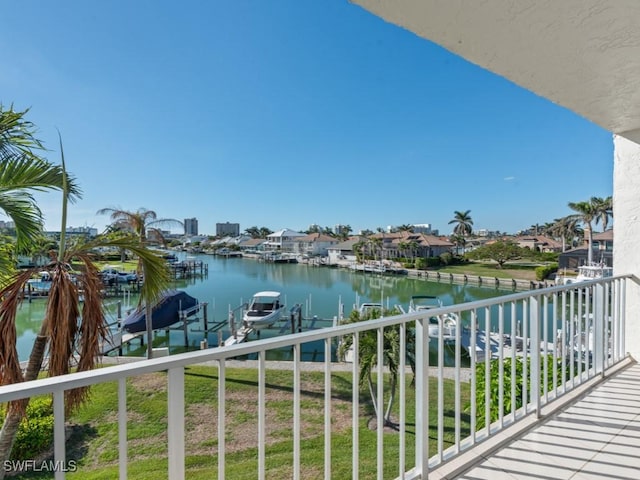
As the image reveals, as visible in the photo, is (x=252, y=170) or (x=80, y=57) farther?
(x=252, y=170)

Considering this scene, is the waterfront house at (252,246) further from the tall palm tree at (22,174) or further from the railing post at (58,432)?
the railing post at (58,432)

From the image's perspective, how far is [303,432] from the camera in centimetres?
562

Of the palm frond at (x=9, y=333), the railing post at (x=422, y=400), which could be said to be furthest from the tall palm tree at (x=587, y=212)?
the palm frond at (x=9, y=333)

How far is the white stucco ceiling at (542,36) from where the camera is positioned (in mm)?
1246

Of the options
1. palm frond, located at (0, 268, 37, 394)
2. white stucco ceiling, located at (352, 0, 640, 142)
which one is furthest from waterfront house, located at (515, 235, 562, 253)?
palm frond, located at (0, 268, 37, 394)

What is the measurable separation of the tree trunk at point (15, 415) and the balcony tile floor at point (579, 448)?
2384 millimetres

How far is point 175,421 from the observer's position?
90cm

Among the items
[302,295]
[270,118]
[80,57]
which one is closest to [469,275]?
[302,295]

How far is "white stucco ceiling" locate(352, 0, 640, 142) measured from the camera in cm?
125

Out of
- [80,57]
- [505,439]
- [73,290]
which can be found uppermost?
[80,57]

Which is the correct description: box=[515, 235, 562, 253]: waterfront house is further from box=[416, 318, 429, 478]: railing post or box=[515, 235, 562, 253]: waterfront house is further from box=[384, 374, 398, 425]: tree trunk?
box=[416, 318, 429, 478]: railing post

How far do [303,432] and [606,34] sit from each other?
6.16m

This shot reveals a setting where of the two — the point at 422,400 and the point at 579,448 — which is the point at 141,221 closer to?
the point at 422,400

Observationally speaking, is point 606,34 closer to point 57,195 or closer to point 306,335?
point 306,335
